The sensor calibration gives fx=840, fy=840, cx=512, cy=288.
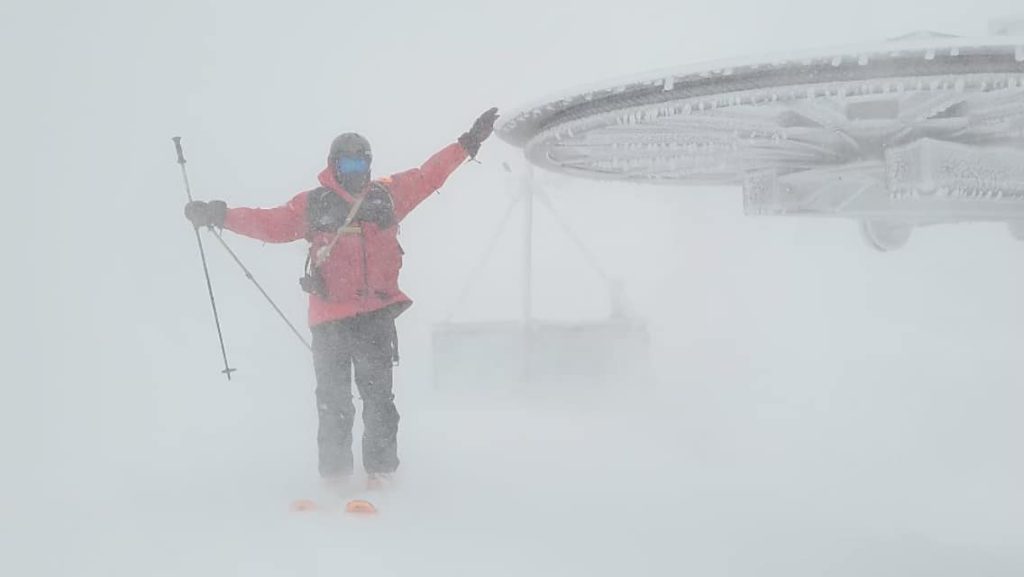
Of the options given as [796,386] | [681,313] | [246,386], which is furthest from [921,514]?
[681,313]

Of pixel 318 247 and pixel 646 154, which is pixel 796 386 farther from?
pixel 318 247

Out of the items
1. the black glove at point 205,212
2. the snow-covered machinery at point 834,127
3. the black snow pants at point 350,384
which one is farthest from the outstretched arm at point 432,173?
the black glove at point 205,212

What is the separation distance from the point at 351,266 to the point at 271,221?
0.49 metres

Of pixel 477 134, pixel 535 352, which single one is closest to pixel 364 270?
pixel 477 134

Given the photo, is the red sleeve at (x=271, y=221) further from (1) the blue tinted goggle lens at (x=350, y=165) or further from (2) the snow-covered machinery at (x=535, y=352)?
(2) the snow-covered machinery at (x=535, y=352)

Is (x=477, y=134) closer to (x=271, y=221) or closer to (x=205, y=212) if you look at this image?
(x=271, y=221)

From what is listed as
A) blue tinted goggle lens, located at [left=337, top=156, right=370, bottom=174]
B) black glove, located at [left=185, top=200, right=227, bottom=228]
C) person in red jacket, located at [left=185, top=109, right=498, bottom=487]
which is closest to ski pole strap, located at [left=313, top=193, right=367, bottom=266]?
person in red jacket, located at [left=185, top=109, right=498, bottom=487]

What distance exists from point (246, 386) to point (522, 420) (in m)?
3.97

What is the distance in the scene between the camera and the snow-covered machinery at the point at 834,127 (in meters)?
3.69

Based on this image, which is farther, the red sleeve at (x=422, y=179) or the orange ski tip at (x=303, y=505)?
the red sleeve at (x=422, y=179)

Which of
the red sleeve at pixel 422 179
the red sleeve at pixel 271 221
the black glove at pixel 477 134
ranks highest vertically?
the black glove at pixel 477 134

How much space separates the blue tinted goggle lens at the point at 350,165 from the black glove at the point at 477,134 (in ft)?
1.87

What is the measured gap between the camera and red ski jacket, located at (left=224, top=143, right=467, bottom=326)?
4.45m

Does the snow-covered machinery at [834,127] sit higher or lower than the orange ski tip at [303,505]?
higher
